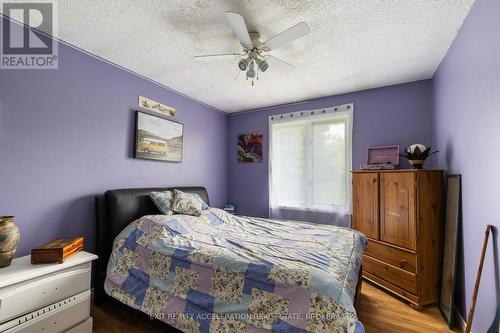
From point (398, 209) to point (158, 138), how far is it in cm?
303

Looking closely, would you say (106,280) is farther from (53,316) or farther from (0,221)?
(0,221)

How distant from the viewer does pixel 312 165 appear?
11.9 feet

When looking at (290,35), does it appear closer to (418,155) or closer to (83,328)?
(418,155)

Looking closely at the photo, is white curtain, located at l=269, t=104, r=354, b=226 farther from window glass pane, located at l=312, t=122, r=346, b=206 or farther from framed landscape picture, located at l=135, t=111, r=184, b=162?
framed landscape picture, located at l=135, t=111, r=184, b=162

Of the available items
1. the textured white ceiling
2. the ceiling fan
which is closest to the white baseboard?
the textured white ceiling

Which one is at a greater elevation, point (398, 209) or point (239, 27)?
point (239, 27)

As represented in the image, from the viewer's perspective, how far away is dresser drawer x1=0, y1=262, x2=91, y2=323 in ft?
4.54

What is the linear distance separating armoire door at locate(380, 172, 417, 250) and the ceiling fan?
66.9 inches

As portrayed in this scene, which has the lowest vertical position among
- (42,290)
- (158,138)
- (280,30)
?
(42,290)

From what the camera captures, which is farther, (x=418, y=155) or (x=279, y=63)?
(x=418, y=155)

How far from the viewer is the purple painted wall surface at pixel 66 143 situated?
1.84 meters

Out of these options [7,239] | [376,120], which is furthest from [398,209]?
[7,239]

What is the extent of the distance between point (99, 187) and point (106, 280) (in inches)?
36.6

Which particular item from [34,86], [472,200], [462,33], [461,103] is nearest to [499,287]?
[472,200]
